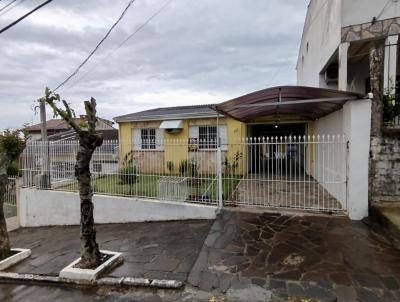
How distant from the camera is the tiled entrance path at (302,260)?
3.72 metres

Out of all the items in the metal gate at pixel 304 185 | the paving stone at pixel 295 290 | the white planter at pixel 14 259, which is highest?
the metal gate at pixel 304 185

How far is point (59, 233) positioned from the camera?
8516 millimetres

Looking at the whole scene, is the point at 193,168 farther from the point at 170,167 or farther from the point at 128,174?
the point at 128,174

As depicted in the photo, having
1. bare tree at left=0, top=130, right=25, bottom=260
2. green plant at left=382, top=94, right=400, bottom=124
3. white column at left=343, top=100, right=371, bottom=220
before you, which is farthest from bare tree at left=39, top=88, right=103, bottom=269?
green plant at left=382, top=94, right=400, bottom=124

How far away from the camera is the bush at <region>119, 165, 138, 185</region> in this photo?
→ 26.9 feet

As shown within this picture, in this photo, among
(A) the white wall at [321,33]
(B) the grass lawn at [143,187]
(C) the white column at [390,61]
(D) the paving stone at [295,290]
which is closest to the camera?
(D) the paving stone at [295,290]

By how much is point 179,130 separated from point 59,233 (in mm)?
7381

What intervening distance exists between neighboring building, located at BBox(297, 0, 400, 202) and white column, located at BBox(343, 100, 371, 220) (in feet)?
0.48

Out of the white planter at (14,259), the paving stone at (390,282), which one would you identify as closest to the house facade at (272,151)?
the paving stone at (390,282)

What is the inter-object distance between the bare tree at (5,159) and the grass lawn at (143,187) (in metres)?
2.81

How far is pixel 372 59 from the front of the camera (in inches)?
234

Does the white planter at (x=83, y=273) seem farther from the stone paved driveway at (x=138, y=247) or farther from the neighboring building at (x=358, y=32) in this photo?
the neighboring building at (x=358, y=32)

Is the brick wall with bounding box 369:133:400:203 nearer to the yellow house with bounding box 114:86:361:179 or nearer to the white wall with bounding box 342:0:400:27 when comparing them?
the yellow house with bounding box 114:86:361:179

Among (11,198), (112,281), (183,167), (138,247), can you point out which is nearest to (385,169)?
(183,167)
